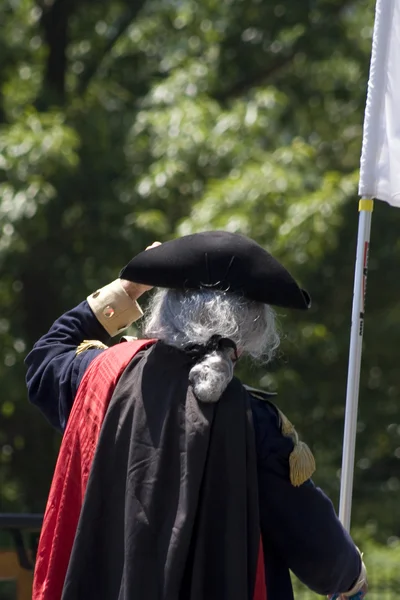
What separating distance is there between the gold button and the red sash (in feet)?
0.90

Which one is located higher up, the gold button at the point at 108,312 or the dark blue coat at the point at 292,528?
the gold button at the point at 108,312

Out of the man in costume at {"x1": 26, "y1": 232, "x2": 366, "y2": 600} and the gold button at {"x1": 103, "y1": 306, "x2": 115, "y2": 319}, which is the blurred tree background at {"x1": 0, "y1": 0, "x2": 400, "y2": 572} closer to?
the gold button at {"x1": 103, "y1": 306, "x2": 115, "y2": 319}

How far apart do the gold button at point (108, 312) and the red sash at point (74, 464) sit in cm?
27

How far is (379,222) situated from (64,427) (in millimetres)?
5106

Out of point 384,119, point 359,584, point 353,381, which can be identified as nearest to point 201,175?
point 384,119

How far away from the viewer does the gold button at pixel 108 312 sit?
2656 mm

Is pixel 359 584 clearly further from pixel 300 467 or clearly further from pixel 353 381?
pixel 353 381

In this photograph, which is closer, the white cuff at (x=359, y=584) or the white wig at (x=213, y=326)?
the white wig at (x=213, y=326)

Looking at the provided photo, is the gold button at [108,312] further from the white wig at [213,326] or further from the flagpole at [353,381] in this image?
the flagpole at [353,381]

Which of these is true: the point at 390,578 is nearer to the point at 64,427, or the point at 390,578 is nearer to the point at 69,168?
the point at 69,168

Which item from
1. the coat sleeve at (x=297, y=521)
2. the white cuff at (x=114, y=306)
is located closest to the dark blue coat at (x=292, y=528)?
the coat sleeve at (x=297, y=521)

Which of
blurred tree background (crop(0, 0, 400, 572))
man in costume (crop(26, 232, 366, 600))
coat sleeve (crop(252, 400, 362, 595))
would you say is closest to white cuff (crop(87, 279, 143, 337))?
man in costume (crop(26, 232, 366, 600))

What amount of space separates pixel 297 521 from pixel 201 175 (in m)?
4.81

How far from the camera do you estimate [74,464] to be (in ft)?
7.71
